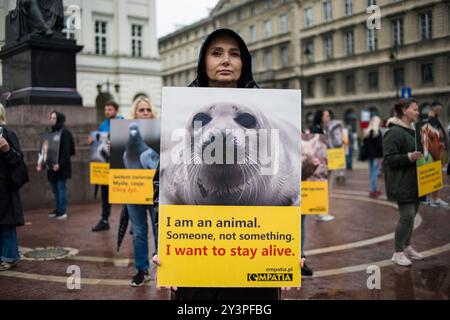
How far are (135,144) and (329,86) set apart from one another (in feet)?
132

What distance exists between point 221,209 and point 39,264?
4.48 m

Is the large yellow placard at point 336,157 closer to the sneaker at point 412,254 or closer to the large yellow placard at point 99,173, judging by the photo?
→ the sneaker at point 412,254

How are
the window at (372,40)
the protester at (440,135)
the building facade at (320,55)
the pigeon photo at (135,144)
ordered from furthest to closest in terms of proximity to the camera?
1. the building facade at (320,55)
2. the window at (372,40)
3. the protester at (440,135)
4. the pigeon photo at (135,144)

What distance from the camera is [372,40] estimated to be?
29531mm

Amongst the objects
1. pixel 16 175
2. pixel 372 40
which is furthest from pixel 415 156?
pixel 372 40

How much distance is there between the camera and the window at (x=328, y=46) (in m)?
33.5

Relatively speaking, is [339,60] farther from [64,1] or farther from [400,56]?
[64,1]

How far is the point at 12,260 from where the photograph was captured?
5660mm

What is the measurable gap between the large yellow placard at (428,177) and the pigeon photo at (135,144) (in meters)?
3.08

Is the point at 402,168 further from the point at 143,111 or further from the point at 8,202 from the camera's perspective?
the point at 8,202

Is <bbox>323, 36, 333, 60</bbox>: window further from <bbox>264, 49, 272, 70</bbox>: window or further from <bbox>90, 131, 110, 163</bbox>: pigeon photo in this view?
<bbox>90, 131, 110, 163</bbox>: pigeon photo

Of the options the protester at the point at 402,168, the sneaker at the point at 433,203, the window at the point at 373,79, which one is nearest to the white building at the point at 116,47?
the protester at the point at 402,168

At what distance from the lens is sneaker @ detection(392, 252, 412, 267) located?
5.64 meters

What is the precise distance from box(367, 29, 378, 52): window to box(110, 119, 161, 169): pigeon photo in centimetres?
2479
